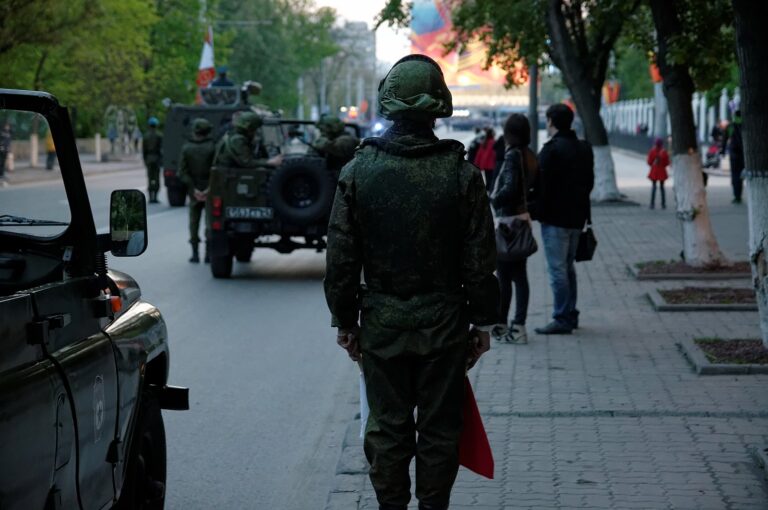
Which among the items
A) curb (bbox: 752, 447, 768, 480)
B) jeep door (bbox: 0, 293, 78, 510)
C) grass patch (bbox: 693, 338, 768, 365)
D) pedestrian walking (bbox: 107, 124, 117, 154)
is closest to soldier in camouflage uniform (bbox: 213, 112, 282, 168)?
grass patch (bbox: 693, 338, 768, 365)

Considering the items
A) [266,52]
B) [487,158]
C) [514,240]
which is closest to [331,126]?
[514,240]

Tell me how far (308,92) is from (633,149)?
56470mm

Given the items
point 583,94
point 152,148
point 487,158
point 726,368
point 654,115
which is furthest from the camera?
point 654,115

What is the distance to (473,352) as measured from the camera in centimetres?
488

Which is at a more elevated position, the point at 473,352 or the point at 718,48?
the point at 718,48

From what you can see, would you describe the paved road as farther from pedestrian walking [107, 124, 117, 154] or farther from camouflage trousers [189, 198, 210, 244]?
pedestrian walking [107, 124, 117, 154]

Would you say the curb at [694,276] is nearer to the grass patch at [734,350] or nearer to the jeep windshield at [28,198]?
the grass patch at [734,350]

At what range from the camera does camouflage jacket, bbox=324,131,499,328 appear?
15.4ft

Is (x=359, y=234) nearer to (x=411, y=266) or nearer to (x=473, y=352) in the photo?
(x=411, y=266)

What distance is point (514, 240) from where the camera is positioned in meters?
10.3

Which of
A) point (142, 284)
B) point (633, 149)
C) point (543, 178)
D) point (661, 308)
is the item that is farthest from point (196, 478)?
point (633, 149)

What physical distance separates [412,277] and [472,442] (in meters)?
0.67

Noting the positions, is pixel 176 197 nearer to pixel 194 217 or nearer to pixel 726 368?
pixel 194 217

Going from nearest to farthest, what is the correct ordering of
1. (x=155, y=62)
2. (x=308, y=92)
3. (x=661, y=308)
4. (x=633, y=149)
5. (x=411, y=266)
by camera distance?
(x=411, y=266) < (x=661, y=308) < (x=155, y=62) < (x=633, y=149) < (x=308, y=92)
